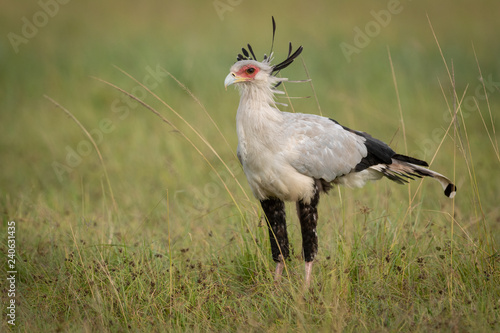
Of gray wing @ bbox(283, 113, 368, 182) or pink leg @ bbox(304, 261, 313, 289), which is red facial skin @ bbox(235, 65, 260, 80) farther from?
pink leg @ bbox(304, 261, 313, 289)

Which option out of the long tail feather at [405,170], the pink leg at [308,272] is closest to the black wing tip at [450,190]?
the long tail feather at [405,170]

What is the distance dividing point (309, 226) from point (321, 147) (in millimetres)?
579

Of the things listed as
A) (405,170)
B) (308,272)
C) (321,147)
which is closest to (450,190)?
(405,170)

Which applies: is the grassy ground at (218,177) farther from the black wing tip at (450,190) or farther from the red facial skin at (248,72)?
the red facial skin at (248,72)

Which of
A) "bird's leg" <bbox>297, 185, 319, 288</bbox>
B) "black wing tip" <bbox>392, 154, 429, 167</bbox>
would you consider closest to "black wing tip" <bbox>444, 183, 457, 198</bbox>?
"black wing tip" <bbox>392, 154, 429, 167</bbox>

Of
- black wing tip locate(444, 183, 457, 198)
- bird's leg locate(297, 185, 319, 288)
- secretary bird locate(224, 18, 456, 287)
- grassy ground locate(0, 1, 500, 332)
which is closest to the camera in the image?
grassy ground locate(0, 1, 500, 332)

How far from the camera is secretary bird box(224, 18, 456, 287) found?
3.86m

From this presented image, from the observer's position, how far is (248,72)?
3.93 meters

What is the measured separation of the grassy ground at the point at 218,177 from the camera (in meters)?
3.63

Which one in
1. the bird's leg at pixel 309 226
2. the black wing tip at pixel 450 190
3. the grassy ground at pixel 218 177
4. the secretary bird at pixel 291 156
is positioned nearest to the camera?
the grassy ground at pixel 218 177

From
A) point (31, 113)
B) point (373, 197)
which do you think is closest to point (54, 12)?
point (31, 113)

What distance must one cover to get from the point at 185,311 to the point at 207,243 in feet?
3.02

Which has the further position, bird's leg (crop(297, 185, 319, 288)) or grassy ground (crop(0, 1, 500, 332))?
bird's leg (crop(297, 185, 319, 288))

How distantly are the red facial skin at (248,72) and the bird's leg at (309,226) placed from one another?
0.91m
